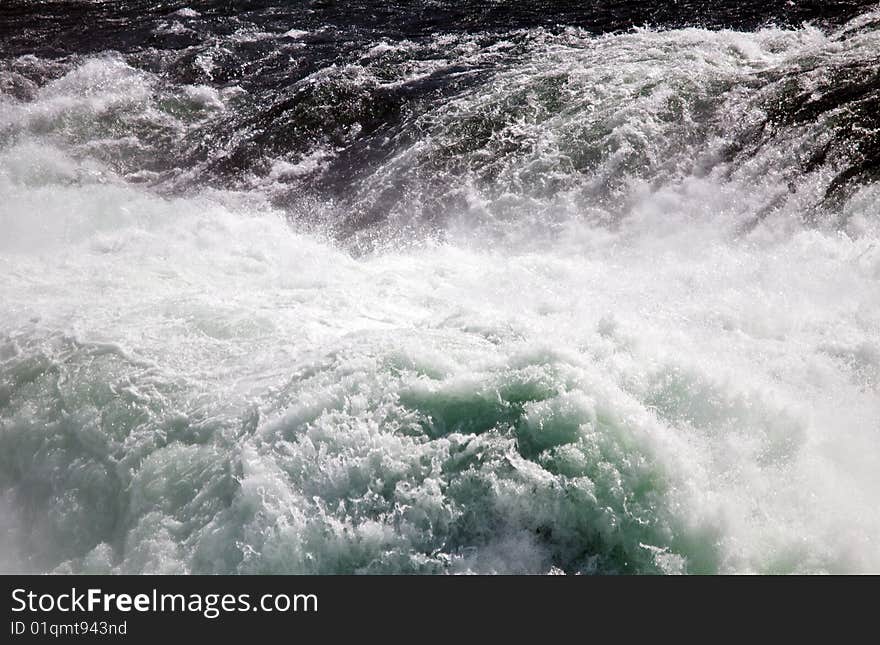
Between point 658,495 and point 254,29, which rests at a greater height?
point 254,29

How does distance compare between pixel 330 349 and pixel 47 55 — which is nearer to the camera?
pixel 330 349

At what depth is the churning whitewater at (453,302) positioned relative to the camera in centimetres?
507

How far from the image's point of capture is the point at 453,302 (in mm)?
7785

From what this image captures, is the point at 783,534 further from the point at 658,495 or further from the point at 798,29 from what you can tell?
the point at 798,29

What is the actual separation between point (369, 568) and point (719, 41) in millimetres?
11118

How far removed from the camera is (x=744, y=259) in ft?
27.2

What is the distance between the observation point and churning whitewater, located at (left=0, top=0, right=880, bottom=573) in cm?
507

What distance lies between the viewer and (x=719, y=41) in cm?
1247
